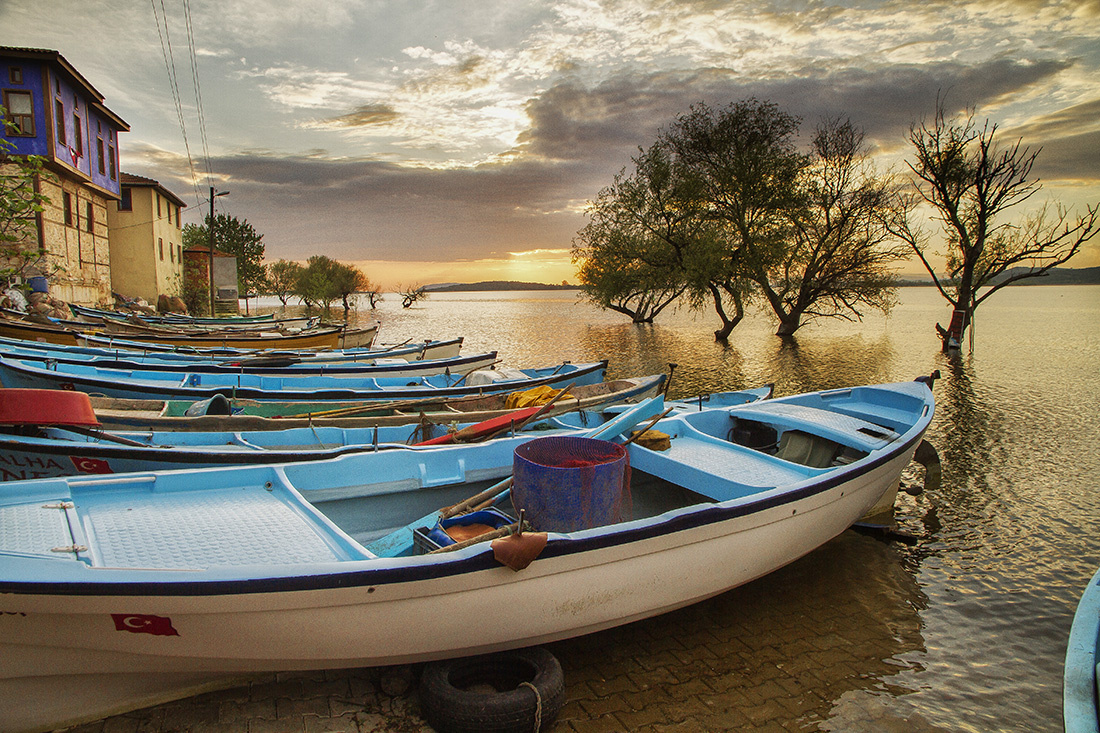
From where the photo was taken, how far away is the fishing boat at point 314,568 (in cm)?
280

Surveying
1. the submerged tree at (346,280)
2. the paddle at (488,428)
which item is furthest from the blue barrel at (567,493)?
the submerged tree at (346,280)

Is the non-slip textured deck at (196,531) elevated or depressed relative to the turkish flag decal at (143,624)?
elevated

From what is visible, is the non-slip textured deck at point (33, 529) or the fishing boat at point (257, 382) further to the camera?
the fishing boat at point (257, 382)

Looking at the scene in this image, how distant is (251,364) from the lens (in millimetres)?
12250

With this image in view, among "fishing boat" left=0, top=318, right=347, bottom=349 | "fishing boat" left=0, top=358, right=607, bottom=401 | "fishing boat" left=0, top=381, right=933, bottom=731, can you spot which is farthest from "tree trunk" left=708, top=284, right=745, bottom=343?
"fishing boat" left=0, top=381, right=933, bottom=731

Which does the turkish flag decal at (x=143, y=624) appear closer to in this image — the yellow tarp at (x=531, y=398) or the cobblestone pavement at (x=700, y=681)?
the cobblestone pavement at (x=700, y=681)

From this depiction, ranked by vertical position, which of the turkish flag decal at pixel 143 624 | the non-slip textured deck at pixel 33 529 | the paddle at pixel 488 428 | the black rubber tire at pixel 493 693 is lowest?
the black rubber tire at pixel 493 693

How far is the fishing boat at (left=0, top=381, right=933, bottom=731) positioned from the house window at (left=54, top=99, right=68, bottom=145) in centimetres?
2678

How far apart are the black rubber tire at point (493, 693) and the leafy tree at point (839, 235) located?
995 inches

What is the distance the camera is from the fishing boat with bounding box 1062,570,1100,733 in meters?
2.64

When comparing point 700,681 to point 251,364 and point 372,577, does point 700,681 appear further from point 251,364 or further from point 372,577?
point 251,364

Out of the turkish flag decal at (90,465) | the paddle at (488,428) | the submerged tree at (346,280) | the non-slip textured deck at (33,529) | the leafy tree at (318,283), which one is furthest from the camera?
the submerged tree at (346,280)

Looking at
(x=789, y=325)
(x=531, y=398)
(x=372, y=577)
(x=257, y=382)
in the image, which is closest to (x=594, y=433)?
(x=372, y=577)

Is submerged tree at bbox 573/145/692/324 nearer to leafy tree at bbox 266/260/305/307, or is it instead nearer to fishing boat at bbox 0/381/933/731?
fishing boat at bbox 0/381/933/731
